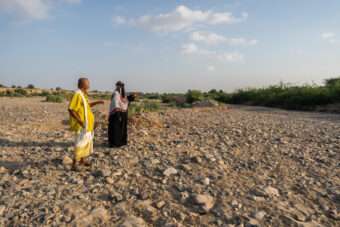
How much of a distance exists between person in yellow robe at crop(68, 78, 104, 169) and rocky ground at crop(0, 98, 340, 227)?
30 cm

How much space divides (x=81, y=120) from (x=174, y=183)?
1.64 metres

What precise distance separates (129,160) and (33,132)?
11.9 ft

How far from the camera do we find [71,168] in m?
4.25

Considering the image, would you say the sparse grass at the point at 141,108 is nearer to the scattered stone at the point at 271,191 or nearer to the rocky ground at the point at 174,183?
the rocky ground at the point at 174,183

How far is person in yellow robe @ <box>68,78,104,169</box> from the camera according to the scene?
4148 millimetres

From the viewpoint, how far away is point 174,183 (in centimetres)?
374

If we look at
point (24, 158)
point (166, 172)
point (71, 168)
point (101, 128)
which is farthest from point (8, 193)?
point (101, 128)

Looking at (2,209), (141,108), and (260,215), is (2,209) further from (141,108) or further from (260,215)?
(141,108)

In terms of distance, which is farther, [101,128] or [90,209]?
[101,128]

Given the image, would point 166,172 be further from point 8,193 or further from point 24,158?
point 24,158

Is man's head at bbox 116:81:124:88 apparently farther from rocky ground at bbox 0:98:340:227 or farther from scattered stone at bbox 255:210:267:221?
scattered stone at bbox 255:210:267:221

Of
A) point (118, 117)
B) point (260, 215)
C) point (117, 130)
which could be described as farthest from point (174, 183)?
point (118, 117)

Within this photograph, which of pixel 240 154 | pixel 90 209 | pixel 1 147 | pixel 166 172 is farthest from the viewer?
pixel 1 147

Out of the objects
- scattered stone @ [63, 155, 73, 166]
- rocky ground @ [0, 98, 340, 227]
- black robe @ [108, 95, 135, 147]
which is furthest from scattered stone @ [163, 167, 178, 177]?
black robe @ [108, 95, 135, 147]
